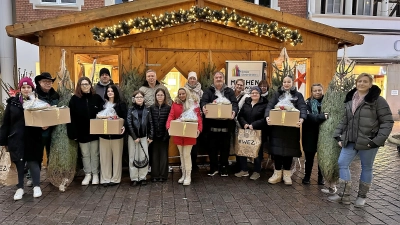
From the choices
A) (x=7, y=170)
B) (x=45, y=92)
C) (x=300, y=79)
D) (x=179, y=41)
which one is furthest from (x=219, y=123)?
(x=7, y=170)

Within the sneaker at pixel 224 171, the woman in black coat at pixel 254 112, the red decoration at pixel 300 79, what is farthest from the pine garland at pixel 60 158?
the red decoration at pixel 300 79

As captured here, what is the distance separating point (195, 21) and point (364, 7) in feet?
40.7

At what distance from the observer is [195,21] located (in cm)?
702

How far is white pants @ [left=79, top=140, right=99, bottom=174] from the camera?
5629 millimetres

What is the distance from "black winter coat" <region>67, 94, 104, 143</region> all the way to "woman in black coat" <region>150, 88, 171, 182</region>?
1.06m

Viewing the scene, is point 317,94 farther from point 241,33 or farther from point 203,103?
point 241,33

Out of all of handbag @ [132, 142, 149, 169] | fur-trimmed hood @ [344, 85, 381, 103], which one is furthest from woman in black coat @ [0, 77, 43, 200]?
fur-trimmed hood @ [344, 85, 381, 103]

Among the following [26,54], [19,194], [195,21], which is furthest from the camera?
[26,54]

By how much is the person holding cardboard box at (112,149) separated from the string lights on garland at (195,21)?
5.22 feet

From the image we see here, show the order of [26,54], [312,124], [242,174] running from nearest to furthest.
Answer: [312,124]
[242,174]
[26,54]

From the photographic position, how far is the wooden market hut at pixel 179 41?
6.77m

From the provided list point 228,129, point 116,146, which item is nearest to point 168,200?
point 116,146

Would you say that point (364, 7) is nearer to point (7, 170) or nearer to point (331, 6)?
point (331, 6)

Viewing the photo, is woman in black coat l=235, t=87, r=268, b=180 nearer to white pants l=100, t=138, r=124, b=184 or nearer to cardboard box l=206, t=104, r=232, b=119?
cardboard box l=206, t=104, r=232, b=119
